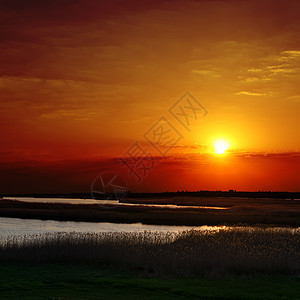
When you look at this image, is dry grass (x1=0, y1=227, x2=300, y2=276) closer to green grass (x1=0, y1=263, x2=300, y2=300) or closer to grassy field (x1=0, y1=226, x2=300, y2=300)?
grassy field (x1=0, y1=226, x2=300, y2=300)

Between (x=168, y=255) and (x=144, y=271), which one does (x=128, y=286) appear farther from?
(x=168, y=255)

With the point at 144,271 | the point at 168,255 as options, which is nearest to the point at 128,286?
the point at 144,271

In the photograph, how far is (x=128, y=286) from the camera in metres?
20.2

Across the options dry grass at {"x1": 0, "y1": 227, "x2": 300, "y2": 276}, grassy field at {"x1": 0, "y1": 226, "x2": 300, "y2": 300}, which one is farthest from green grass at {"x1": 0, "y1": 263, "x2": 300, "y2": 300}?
dry grass at {"x1": 0, "y1": 227, "x2": 300, "y2": 276}

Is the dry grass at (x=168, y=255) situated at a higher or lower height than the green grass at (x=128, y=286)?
higher

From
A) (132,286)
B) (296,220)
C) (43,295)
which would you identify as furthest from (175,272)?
(296,220)

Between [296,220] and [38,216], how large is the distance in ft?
132

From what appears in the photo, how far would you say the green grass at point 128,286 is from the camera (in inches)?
717

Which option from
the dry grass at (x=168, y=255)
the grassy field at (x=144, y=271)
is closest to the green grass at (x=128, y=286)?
the grassy field at (x=144, y=271)

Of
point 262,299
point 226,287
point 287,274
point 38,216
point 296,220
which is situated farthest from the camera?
point 38,216

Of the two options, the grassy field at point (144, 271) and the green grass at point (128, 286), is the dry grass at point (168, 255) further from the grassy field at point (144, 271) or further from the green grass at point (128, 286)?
the green grass at point (128, 286)

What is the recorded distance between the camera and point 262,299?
58.3 ft

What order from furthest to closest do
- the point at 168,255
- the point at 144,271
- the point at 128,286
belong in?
1. the point at 168,255
2. the point at 144,271
3. the point at 128,286

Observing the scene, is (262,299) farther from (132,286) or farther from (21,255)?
(21,255)
